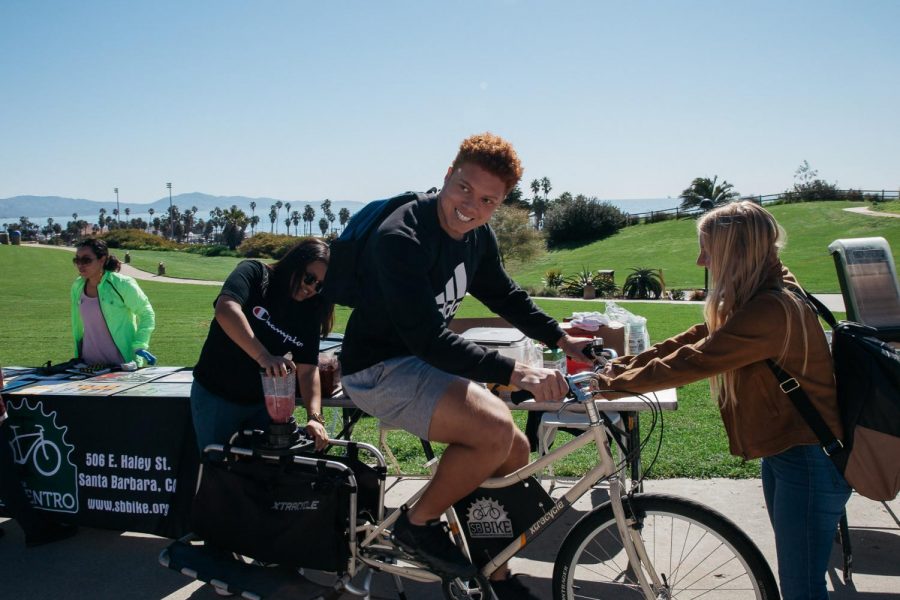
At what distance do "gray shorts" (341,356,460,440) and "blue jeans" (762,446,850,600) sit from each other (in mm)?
1357

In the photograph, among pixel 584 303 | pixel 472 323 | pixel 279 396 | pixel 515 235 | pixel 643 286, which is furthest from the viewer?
pixel 515 235

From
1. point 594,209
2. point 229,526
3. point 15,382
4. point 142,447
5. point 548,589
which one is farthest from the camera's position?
point 594,209

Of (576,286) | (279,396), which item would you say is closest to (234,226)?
(576,286)

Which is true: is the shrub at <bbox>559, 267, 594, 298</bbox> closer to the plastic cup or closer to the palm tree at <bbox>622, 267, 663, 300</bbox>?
the palm tree at <bbox>622, 267, 663, 300</bbox>

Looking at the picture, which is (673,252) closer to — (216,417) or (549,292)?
(549,292)

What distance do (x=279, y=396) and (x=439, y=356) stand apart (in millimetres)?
1114

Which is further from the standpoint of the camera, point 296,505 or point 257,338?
point 257,338

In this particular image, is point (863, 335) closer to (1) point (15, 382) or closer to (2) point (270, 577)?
(2) point (270, 577)

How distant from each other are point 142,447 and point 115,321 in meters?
1.42

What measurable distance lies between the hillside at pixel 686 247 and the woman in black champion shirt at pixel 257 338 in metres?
33.2

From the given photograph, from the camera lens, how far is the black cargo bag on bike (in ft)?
10.6

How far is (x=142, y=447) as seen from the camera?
14.5ft

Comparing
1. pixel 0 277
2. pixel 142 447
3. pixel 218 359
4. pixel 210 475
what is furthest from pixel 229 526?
pixel 0 277

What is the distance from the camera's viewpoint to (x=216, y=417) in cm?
392
